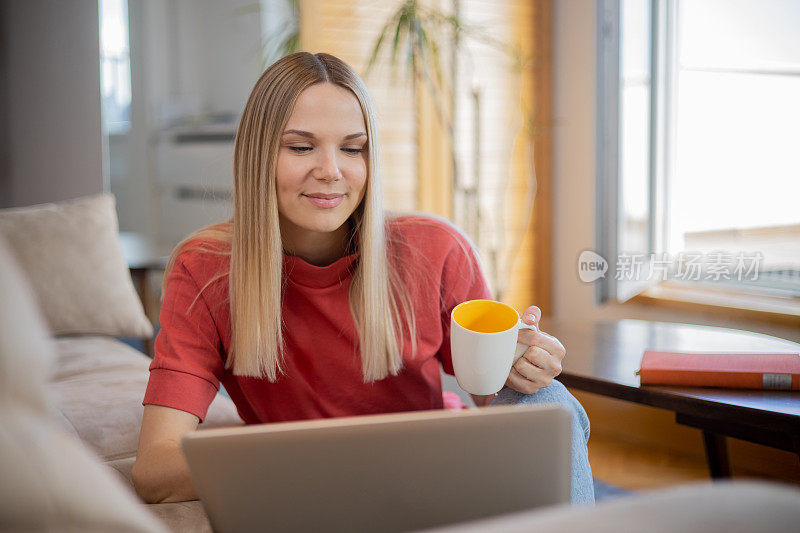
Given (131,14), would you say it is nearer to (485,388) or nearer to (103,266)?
(103,266)

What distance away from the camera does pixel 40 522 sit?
40cm

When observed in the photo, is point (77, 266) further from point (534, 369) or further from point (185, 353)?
point (534, 369)

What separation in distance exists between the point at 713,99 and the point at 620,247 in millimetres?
728

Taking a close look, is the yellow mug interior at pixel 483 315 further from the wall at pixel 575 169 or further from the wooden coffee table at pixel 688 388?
the wall at pixel 575 169

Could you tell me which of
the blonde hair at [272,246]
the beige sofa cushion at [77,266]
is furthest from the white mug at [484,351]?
the beige sofa cushion at [77,266]

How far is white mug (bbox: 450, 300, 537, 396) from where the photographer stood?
987 millimetres

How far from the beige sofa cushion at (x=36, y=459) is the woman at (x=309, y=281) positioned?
69cm

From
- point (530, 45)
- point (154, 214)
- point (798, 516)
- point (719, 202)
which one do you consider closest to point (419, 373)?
point (798, 516)

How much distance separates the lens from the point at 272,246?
1256 millimetres

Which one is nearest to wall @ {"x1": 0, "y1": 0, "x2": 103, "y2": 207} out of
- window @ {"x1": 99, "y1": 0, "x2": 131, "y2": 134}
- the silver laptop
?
window @ {"x1": 99, "y1": 0, "x2": 131, "y2": 134}

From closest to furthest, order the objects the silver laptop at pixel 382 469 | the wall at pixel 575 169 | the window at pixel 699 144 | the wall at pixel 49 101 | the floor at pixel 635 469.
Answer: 1. the silver laptop at pixel 382 469
2. the floor at pixel 635 469
3. the window at pixel 699 144
4. the wall at pixel 49 101
5. the wall at pixel 575 169

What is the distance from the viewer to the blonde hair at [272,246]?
4.06 ft

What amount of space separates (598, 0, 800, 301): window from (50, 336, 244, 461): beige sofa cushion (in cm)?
212

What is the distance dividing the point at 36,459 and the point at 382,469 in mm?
272
